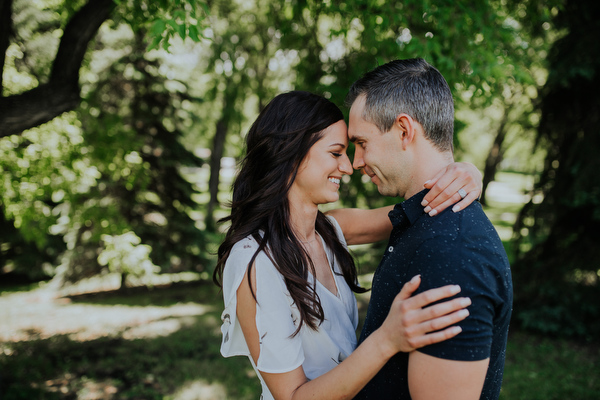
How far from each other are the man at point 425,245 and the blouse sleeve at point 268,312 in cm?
35

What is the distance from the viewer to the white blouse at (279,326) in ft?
5.96

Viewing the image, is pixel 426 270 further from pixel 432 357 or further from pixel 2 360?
pixel 2 360

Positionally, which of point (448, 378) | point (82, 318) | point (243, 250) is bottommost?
point (82, 318)

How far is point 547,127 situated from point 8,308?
12.8 meters

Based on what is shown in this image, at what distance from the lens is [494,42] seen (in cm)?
389

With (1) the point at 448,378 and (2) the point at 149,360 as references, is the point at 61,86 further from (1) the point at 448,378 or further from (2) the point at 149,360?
(2) the point at 149,360

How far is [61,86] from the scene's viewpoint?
4.06 metres

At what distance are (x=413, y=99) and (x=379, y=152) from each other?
278 mm

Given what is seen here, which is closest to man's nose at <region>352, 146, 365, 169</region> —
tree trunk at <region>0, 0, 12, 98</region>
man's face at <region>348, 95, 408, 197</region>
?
man's face at <region>348, 95, 408, 197</region>

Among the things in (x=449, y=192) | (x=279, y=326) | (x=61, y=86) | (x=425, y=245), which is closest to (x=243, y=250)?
(x=279, y=326)

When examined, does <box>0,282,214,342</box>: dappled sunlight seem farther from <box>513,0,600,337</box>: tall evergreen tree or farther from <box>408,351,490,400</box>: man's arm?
<box>408,351,490,400</box>: man's arm

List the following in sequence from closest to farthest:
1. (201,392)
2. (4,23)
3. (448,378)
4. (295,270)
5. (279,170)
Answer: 1. (448,378)
2. (295,270)
3. (279,170)
4. (4,23)
5. (201,392)

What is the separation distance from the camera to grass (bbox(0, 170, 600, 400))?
5781 mm

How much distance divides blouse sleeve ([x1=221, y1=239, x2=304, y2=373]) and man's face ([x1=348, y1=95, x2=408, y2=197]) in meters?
0.66
